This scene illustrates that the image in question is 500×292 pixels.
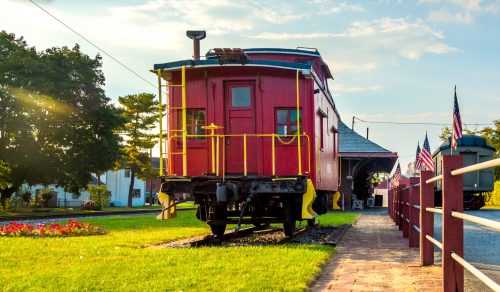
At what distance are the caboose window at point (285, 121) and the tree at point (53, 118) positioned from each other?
942 inches

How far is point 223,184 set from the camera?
10.1 meters

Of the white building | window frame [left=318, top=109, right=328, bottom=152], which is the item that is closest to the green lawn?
window frame [left=318, top=109, right=328, bottom=152]

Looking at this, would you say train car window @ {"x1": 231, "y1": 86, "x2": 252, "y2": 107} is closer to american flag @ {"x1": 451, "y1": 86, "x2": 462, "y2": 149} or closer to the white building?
american flag @ {"x1": 451, "y1": 86, "x2": 462, "y2": 149}

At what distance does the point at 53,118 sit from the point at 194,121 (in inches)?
972

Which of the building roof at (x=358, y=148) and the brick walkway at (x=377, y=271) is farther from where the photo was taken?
the building roof at (x=358, y=148)

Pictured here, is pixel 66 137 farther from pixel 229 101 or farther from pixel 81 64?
pixel 229 101

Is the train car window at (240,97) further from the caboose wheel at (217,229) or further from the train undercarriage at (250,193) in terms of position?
the caboose wheel at (217,229)

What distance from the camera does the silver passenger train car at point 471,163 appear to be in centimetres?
2672

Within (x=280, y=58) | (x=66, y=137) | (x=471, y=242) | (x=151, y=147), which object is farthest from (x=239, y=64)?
(x=151, y=147)

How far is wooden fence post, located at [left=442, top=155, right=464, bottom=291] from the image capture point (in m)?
4.47

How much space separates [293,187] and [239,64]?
258cm

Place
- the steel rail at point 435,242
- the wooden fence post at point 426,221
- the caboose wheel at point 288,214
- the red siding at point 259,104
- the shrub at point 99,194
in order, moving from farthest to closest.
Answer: the shrub at point 99,194
the red siding at point 259,104
the caboose wheel at point 288,214
the wooden fence post at point 426,221
the steel rail at point 435,242

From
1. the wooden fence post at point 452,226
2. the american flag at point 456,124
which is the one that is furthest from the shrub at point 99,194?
the wooden fence post at point 452,226

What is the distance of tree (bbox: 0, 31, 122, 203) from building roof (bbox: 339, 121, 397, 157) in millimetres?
13844
